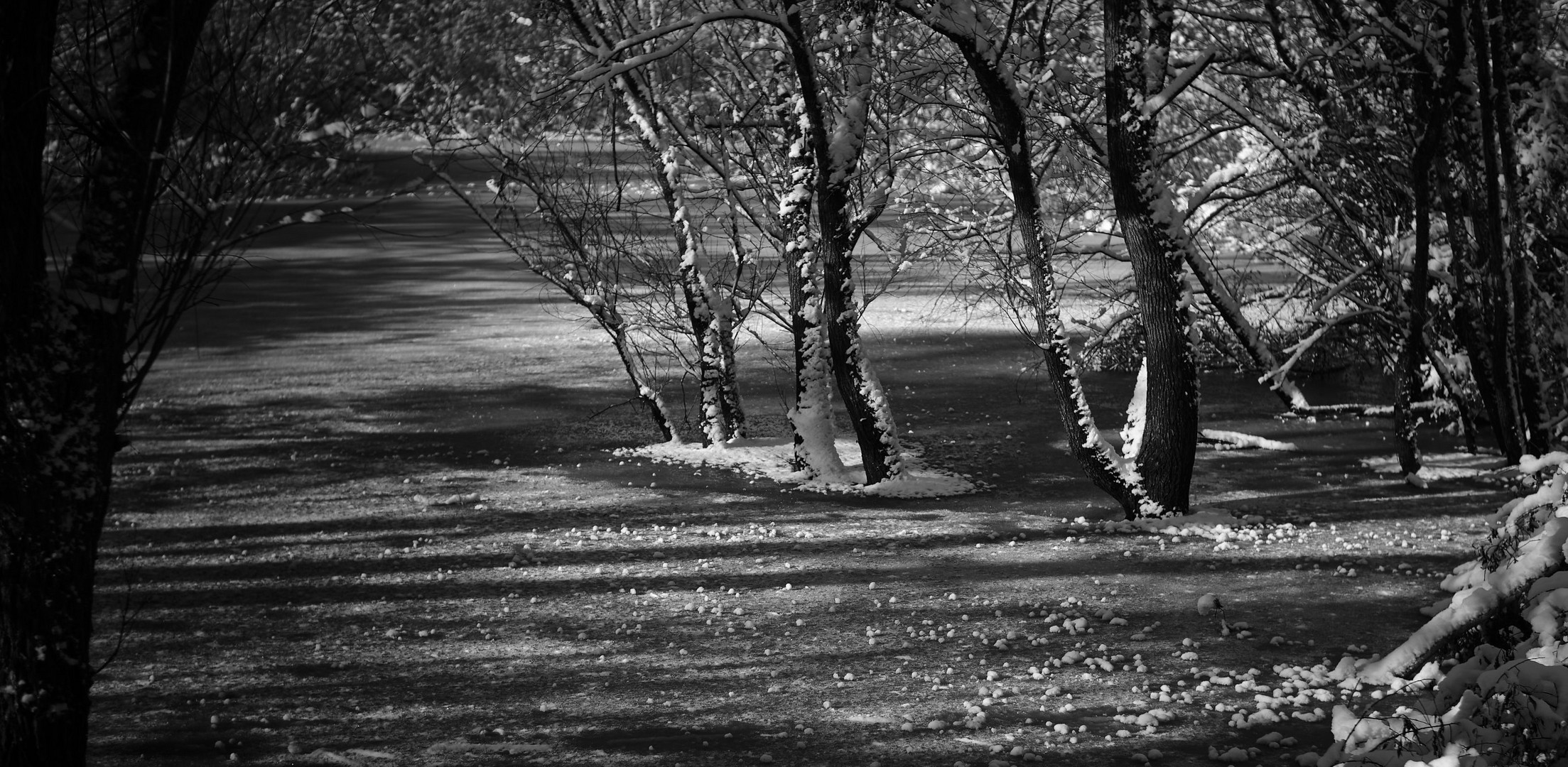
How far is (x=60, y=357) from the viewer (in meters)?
4.53

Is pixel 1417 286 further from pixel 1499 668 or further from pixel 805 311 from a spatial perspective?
pixel 1499 668

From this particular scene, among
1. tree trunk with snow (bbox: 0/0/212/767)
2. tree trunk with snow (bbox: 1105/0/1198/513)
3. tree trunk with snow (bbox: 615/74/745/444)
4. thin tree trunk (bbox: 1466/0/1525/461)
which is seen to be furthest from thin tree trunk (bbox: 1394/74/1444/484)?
tree trunk with snow (bbox: 0/0/212/767)

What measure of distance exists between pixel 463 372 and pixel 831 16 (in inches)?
328

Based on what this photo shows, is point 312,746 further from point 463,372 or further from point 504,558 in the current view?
point 463,372

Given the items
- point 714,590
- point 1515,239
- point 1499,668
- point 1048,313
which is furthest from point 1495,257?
point 1499,668

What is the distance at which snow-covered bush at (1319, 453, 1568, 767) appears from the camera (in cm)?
372

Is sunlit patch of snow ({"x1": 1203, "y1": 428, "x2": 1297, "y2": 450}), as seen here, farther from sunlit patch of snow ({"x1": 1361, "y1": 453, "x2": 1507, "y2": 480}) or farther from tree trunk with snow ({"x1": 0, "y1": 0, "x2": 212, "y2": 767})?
tree trunk with snow ({"x1": 0, "y1": 0, "x2": 212, "y2": 767})

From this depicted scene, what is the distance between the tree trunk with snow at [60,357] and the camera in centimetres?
443

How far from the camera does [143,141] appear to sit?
184 inches

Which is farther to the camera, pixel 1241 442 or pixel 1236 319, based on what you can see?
pixel 1241 442

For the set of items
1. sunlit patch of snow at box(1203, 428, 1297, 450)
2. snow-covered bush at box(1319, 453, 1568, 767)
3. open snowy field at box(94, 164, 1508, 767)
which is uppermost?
snow-covered bush at box(1319, 453, 1568, 767)

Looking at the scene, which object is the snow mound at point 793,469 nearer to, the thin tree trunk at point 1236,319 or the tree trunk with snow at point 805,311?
the tree trunk with snow at point 805,311

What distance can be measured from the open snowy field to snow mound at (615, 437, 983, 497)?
122 mm

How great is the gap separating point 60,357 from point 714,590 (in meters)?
4.44
